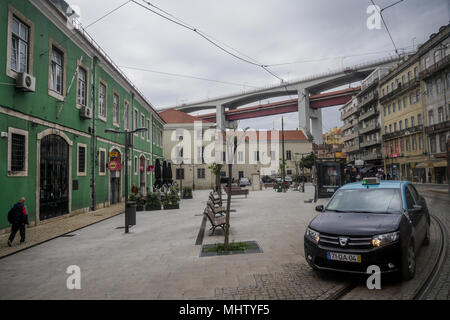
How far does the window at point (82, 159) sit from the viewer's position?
16.0 meters

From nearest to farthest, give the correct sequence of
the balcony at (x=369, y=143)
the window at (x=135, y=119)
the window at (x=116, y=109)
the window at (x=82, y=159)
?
the window at (x=82, y=159), the window at (x=116, y=109), the window at (x=135, y=119), the balcony at (x=369, y=143)

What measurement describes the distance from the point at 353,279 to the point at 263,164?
59256mm

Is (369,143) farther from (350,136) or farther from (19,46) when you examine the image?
(19,46)

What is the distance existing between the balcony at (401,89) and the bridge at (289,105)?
1576 cm

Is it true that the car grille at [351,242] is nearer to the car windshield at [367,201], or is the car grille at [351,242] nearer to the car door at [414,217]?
the car windshield at [367,201]

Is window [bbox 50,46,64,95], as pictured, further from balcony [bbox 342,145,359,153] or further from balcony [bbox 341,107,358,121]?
balcony [bbox 342,145,359,153]

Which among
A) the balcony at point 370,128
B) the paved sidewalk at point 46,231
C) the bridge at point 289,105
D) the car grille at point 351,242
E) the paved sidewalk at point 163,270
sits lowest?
the paved sidewalk at point 46,231

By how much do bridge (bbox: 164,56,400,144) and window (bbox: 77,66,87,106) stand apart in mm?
40511

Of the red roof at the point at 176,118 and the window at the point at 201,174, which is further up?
the red roof at the point at 176,118

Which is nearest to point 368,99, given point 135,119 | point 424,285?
point 135,119

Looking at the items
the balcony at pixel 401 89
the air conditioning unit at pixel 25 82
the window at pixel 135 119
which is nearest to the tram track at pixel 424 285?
the air conditioning unit at pixel 25 82

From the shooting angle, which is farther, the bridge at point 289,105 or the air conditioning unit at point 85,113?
the bridge at point 289,105
